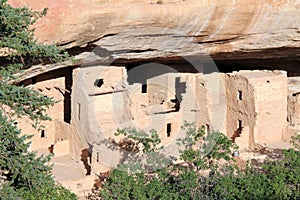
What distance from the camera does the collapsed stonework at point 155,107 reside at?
11.9m

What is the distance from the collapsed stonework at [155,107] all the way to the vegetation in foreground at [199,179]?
1193 millimetres

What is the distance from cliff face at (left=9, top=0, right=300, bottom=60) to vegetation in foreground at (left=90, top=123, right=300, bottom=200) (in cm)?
155

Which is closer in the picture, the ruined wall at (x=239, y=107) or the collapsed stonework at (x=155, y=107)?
the collapsed stonework at (x=155, y=107)

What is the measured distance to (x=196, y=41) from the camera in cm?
1067

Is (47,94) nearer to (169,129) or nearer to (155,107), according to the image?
(155,107)

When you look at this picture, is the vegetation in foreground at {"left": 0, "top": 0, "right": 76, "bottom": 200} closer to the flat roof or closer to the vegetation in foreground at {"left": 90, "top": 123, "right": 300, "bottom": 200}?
the vegetation in foreground at {"left": 90, "top": 123, "right": 300, "bottom": 200}

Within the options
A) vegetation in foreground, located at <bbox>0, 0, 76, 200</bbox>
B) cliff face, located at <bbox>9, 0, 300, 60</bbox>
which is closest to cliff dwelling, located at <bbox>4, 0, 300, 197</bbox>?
cliff face, located at <bbox>9, 0, 300, 60</bbox>

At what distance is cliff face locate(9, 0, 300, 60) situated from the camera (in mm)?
8625

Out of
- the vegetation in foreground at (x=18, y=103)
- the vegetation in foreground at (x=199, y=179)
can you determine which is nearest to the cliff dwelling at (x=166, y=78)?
the vegetation in foreground at (x=199, y=179)

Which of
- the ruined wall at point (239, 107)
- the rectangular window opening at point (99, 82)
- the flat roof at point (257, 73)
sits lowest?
the ruined wall at point (239, 107)

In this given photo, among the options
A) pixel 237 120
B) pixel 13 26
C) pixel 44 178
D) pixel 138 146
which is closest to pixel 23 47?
pixel 13 26

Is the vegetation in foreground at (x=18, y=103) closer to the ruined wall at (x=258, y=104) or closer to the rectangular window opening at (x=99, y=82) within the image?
the rectangular window opening at (x=99, y=82)

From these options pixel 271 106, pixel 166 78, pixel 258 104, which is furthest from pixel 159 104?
pixel 271 106

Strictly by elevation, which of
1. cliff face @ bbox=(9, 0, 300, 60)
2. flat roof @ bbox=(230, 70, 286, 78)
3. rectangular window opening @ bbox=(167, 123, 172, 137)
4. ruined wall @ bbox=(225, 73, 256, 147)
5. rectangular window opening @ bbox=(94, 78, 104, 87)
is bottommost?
rectangular window opening @ bbox=(167, 123, 172, 137)
